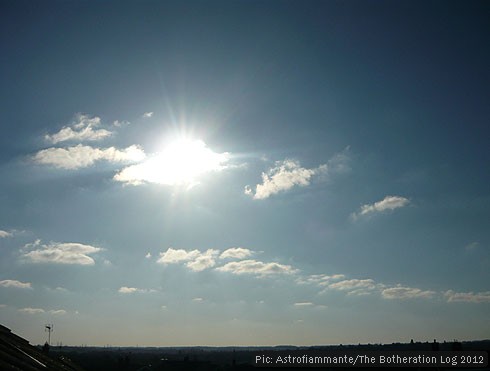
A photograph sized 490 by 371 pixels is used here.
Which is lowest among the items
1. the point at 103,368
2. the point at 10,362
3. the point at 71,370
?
the point at 103,368

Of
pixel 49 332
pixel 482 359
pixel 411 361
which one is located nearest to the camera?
pixel 482 359

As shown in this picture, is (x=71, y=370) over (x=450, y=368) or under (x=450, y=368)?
over

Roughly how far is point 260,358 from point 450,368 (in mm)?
21415

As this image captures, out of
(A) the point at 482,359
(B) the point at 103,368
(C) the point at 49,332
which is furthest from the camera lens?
(C) the point at 49,332

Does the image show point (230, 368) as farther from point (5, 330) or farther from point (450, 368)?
point (5, 330)

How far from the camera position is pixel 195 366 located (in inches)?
2325

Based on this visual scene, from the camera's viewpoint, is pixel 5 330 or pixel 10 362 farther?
pixel 5 330

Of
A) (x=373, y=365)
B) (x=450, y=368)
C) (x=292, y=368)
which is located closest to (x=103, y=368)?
(x=292, y=368)

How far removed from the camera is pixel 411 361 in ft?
123

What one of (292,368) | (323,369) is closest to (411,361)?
(323,369)

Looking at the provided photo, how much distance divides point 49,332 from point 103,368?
A: 2858 cm

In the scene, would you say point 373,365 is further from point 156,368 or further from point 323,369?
point 156,368

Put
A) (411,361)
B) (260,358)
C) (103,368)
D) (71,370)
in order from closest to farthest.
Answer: (71,370) → (411,361) → (260,358) → (103,368)

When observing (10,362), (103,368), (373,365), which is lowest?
(103,368)
